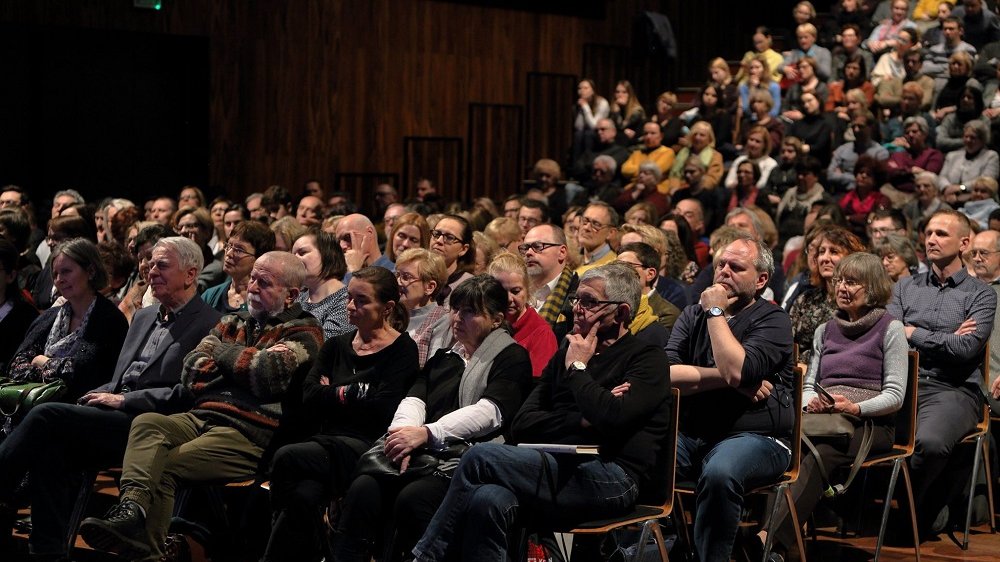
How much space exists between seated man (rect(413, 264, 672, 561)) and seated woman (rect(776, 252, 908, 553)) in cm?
88

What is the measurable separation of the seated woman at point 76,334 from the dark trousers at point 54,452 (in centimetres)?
36

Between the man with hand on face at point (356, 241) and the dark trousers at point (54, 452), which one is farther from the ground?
the man with hand on face at point (356, 241)

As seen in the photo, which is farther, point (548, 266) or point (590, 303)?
point (548, 266)

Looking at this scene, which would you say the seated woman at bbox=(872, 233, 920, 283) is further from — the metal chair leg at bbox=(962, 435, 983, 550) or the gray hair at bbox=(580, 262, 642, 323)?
the gray hair at bbox=(580, 262, 642, 323)

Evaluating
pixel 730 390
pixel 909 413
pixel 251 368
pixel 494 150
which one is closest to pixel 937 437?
pixel 909 413

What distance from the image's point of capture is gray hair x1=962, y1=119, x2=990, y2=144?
994cm

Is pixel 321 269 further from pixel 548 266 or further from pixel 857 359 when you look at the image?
pixel 857 359

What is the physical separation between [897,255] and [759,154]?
15.7 feet

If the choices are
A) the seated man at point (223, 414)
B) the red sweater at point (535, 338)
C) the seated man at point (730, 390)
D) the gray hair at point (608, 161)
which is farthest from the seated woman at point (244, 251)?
the gray hair at point (608, 161)

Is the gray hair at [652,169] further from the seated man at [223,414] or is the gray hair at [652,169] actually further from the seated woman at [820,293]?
the seated man at [223,414]

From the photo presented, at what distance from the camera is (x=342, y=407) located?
4570 mm

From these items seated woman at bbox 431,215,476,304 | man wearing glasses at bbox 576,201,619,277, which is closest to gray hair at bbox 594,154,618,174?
man wearing glasses at bbox 576,201,619,277

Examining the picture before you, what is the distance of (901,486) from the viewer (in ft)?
18.7

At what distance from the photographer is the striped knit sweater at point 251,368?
4.69m
